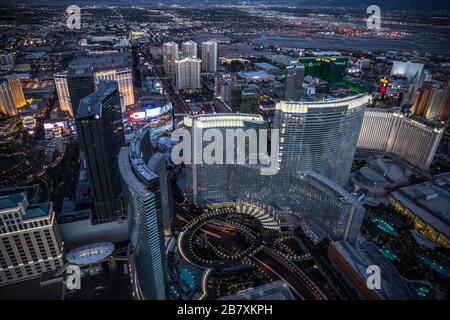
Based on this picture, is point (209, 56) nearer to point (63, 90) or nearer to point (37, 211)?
point (63, 90)

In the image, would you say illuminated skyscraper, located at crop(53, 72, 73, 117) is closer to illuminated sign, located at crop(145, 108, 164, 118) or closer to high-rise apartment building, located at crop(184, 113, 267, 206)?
illuminated sign, located at crop(145, 108, 164, 118)

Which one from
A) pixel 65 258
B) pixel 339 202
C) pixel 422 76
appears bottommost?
pixel 65 258

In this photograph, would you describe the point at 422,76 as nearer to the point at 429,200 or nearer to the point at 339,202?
the point at 429,200

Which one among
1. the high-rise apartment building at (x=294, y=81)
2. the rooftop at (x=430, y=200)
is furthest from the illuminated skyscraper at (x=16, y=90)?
the rooftop at (x=430, y=200)

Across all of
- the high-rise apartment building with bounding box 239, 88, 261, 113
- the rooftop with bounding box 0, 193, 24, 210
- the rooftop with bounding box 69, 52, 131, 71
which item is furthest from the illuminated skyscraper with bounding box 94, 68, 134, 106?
the rooftop with bounding box 0, 193, 24, 210

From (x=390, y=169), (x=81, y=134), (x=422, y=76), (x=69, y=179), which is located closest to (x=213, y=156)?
(x=81, y=134)

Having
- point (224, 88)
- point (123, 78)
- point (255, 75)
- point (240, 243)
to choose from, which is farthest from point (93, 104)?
point (255, 75)

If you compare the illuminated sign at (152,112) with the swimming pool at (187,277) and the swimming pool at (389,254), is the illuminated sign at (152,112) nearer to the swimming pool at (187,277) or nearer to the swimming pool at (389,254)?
the swimming pool at (187,277)
